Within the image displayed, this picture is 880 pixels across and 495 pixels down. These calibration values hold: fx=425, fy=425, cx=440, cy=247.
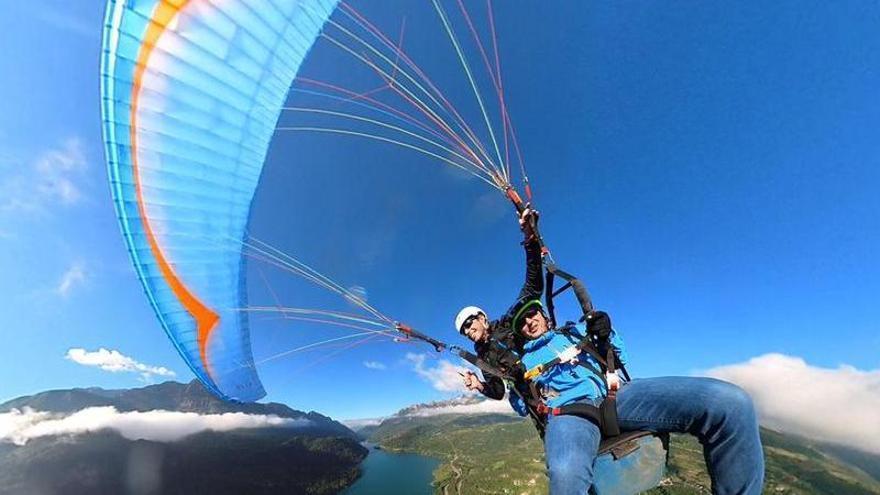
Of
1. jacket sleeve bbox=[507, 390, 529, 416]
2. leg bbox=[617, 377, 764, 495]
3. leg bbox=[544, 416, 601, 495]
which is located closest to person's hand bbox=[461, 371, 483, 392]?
jacket sleeve bbox=[507, 390, 529, 416]

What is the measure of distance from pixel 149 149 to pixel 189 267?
96.4 inches

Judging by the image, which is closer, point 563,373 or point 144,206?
point 563,373

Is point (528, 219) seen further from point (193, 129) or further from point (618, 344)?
point (193, 129)

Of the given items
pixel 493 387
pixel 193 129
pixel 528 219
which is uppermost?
pixel 193 129

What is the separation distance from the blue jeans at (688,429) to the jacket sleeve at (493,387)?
125cm

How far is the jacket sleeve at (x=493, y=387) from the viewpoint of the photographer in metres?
4.88

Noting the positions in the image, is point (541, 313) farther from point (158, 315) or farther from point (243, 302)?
point (243, 302)

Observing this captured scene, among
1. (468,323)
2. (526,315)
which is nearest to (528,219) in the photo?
(526,315)

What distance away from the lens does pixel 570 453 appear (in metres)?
3.29

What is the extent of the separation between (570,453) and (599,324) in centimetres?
111

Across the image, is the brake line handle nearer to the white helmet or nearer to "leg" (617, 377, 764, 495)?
the white helmet

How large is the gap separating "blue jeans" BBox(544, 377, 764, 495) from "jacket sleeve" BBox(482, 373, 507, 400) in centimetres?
125

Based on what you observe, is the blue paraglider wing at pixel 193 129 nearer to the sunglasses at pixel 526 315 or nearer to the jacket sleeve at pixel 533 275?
the jacket sleeve at pixel 533 275

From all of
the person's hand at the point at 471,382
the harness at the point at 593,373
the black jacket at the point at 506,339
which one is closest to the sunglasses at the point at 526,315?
the black jacket at the point at 506,339
